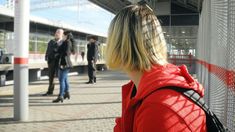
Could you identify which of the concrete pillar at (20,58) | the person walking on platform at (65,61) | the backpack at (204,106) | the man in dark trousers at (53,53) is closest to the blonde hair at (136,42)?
the backpack at (204,106)

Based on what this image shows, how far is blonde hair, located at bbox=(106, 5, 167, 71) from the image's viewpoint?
1730 mm

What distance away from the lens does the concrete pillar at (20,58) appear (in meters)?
7.09

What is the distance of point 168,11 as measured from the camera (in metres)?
26.2

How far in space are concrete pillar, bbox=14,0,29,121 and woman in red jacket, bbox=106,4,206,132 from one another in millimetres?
5455

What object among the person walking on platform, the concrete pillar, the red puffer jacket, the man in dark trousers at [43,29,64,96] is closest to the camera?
the red puffer jacket

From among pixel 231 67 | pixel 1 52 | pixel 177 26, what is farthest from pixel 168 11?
pixel 231 67

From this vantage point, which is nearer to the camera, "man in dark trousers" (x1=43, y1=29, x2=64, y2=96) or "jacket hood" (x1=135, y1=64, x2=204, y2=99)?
"jacket hood" (x1=135, y1=64, x2=204, y2=99)

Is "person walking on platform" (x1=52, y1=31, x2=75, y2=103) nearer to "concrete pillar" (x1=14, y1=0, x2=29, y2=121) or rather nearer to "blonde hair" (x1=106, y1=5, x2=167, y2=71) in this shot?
"concrete pillar" (x1=14, y1=0, x2=29, y2=121)

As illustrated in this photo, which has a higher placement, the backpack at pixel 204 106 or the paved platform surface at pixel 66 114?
the backpack at pixel 204 106

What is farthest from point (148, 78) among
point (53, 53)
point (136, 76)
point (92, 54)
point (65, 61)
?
point (92, 54)

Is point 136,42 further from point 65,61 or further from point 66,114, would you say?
point 65,61

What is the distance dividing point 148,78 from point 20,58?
584cm

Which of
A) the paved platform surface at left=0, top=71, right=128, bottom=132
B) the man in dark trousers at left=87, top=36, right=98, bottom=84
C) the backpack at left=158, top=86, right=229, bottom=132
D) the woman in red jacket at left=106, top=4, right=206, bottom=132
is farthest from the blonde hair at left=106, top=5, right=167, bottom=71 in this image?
the man in dark trousers at left=87, top=36, right=98, bottom=84

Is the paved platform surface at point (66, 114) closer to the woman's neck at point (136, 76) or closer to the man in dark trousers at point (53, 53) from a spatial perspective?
the man in dark trousers at point (53, 53)
